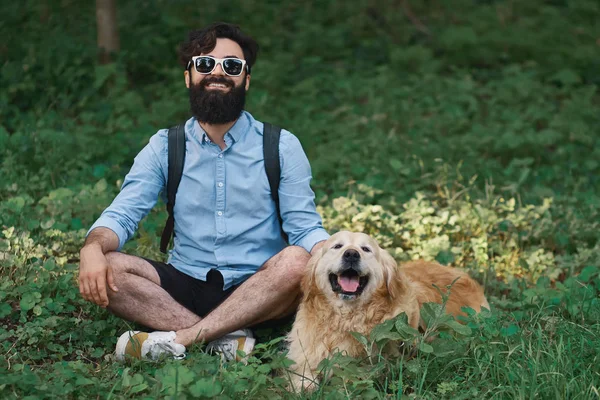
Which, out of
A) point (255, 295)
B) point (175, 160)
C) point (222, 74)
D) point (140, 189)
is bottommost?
→ point (255, 295)

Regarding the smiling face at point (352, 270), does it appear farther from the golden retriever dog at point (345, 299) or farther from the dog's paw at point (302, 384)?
the dog's paw at point (302, 384)

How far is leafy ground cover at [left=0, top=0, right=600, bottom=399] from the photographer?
3494 mm

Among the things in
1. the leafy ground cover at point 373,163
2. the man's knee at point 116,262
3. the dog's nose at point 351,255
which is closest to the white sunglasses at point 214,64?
the man's knee at point 116,262

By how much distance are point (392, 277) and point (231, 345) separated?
0.87 metres

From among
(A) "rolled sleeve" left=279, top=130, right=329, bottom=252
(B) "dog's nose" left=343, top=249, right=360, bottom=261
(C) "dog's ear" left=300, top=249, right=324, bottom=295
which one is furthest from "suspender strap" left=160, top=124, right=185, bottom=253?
(B) "dog's nose" left=343, top=249, right=360, bottom=261

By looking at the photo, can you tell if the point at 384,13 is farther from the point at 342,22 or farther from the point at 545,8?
the point at 545,8

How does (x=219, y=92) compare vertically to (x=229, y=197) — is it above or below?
above

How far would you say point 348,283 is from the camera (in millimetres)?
3725

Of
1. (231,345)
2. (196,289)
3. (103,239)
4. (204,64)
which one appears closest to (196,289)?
(196,289)

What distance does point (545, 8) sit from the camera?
1162 centimetres

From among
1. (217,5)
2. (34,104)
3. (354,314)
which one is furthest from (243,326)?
(217,5)

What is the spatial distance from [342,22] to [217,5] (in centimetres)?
171

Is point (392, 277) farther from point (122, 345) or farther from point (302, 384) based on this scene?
point (122, 345)

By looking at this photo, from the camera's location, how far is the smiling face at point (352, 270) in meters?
3.68
